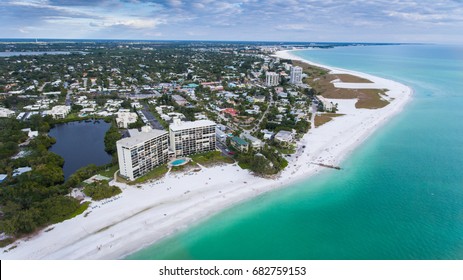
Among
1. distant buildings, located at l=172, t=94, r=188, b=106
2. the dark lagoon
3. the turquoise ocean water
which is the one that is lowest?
the turquoise ocean water

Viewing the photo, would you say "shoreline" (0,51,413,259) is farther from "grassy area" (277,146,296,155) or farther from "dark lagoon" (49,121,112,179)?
"dark lagoon" (49,121,112,179)

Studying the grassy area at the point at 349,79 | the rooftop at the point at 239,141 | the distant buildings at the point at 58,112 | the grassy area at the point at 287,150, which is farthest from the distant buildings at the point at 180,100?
the grassy area at the point at 349,79

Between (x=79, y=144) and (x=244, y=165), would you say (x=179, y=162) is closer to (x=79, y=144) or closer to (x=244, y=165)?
(x=244, y=165)

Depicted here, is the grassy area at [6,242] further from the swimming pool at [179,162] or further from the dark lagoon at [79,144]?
the swimming pool at [179,162]

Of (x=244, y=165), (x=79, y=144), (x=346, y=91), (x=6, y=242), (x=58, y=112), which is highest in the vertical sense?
(x=346, y=91)

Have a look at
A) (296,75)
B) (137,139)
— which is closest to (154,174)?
(137,139)

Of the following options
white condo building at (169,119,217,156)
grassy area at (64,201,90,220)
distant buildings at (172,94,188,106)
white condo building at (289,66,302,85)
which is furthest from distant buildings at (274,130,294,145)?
white condo building at (289,66,302,85)
